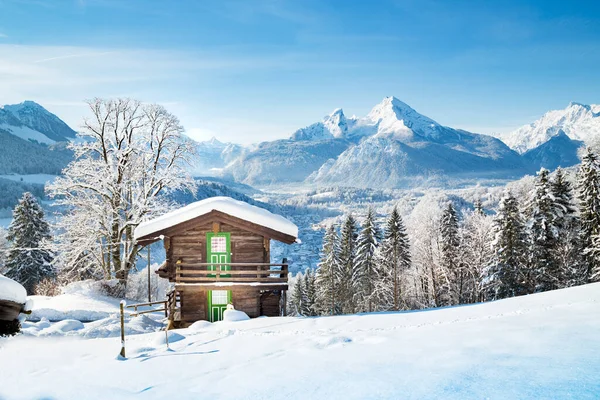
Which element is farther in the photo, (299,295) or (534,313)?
(299,295)

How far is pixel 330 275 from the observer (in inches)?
1874

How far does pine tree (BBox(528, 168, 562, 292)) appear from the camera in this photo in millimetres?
30281

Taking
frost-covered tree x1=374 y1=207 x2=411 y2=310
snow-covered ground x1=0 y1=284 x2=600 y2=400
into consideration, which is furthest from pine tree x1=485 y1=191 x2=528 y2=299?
snow-covered ground x1=0 y1=284 x2=600 y2=400

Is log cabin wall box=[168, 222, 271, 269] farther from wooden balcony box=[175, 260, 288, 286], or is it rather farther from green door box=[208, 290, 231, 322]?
green door box=[208, 290, 231, 322]

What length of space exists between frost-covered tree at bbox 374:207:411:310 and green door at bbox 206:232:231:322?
23559 mm

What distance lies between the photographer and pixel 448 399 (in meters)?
5.64

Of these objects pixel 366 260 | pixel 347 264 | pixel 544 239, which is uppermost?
pixel 544 239

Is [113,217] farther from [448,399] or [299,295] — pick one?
[299,295]

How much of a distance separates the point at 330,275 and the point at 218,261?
29.2 metres

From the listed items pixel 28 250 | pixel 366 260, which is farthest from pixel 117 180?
pixel 366 260

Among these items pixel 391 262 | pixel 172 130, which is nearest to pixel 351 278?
pixel 391 262

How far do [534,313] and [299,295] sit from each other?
46854mm

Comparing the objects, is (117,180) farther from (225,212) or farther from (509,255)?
(509,255)

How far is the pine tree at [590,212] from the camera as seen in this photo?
28.5 meters
